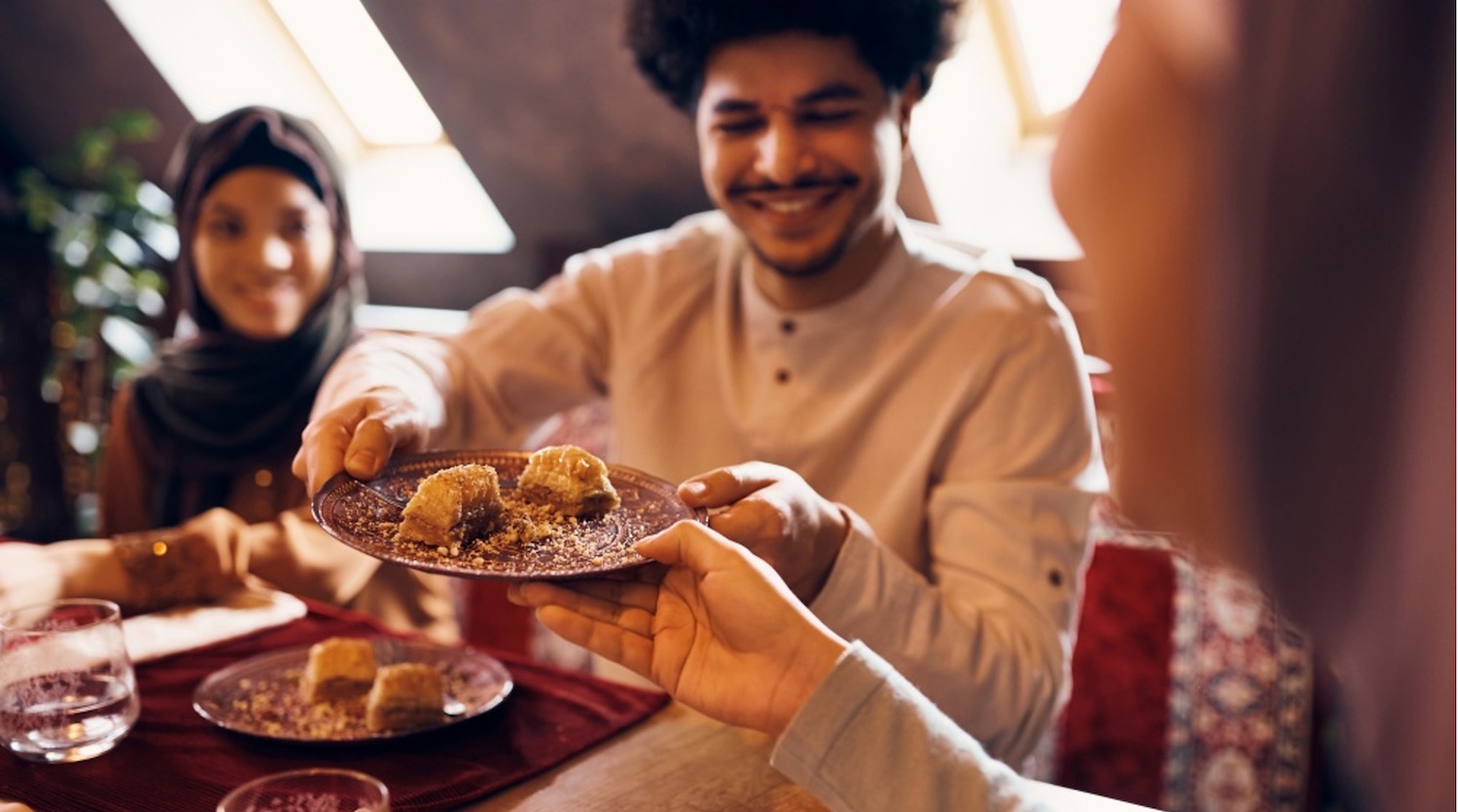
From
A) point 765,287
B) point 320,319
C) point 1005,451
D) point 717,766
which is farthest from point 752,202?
point 320,319

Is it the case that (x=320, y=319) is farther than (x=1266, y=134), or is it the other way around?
(x=320, y=319)

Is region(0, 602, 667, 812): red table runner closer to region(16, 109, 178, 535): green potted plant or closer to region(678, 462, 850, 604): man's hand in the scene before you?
region(678, 462, 850, 604): man's hand

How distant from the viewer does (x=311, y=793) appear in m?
0.82

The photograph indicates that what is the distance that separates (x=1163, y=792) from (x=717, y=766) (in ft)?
3.75

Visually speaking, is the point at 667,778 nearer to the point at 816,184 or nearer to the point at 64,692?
the point at 64,692

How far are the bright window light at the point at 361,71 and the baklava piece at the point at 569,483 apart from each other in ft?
7.73

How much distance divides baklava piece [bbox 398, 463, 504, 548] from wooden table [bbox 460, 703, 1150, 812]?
0.23m

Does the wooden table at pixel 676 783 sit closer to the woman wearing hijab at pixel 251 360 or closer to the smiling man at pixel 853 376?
the smiling man at pixel 853 376

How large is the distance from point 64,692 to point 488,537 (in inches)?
15.8

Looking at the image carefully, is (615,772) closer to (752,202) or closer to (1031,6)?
(752,202)

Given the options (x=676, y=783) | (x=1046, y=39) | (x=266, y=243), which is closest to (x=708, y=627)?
→ (x=676, y=783)

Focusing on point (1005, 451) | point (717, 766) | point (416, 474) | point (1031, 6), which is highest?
point (1031, 6)

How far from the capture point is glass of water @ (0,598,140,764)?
0.98 meters

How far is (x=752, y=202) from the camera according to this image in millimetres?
1522
